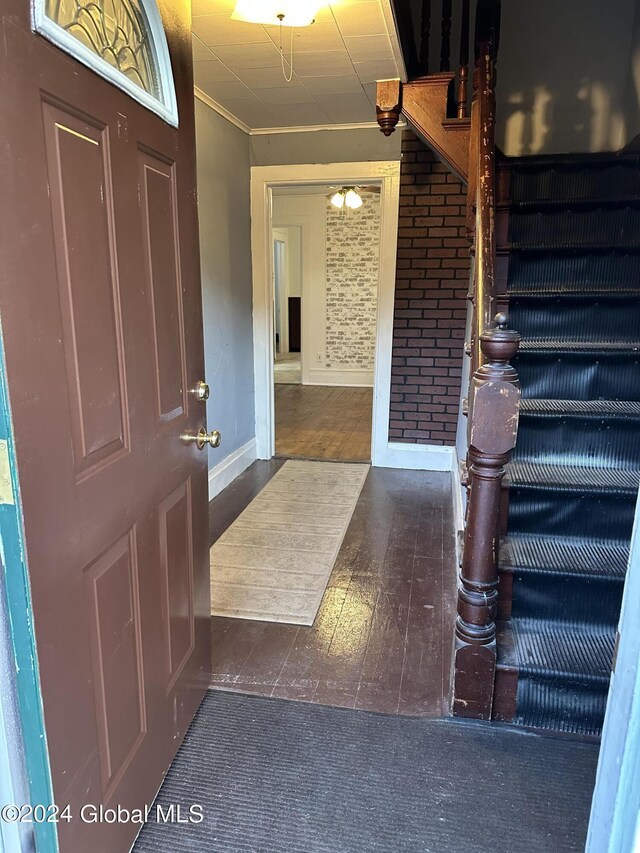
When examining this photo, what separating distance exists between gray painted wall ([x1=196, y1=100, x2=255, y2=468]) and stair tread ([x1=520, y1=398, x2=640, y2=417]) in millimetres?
2019

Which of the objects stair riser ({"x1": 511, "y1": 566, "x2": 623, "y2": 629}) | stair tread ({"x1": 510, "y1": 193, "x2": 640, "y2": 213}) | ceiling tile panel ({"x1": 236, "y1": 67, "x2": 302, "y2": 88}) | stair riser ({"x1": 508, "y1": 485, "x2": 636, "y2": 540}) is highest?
ceiling tile panel ({"x1": 236, "y1": 67, "x2": 302, "y2": 88})

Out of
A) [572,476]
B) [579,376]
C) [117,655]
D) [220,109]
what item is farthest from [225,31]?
[117,655]

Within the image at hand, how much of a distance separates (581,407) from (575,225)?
106 cm

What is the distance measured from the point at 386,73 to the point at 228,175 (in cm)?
130

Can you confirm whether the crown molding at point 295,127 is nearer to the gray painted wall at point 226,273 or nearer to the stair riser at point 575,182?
the gray painted wall at point 226,273

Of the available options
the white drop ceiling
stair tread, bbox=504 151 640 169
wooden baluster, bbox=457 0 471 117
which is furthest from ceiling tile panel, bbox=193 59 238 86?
stair tread, bbox=504 151 640 169

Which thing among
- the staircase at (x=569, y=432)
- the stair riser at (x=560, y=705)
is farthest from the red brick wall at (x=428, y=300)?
the stair riser at (x=560, y=705)

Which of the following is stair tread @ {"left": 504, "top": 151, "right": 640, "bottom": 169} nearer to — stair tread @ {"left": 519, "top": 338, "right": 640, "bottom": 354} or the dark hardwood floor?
stair tread @ {"left": 519, "top": 338, "right": 640, "bottom": 354}

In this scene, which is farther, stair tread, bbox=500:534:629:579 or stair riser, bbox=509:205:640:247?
stair riser, bbox=509:205:640:247

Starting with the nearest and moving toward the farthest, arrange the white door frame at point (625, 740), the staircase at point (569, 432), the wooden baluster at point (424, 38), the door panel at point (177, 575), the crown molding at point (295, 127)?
the white door frame at point (625, 740) < the door panel at point (177, 575) < the staircase at point (569, 432) < the wooden baluster at point (424, 38) < the crown molding at point (295, 127)

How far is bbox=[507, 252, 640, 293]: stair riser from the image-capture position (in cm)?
246

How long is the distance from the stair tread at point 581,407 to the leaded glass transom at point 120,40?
1585 millimetres

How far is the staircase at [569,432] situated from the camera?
173 cm

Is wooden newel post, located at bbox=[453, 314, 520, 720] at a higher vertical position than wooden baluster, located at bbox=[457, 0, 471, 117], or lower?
lower
